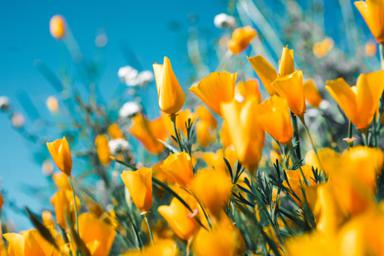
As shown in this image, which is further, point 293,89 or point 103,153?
point 103,153

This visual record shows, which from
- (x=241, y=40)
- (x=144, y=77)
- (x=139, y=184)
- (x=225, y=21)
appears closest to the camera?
(x=139, y=184)

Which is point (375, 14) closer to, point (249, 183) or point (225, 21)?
point (249, 183)

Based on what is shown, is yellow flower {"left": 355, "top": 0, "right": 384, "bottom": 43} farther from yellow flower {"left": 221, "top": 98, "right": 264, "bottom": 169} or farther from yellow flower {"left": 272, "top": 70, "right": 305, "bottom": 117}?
yellow flower {"left": 221, "top": 98, "right": 264, "bottom": 169}

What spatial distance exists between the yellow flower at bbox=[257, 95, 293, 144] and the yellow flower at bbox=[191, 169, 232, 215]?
135 mm

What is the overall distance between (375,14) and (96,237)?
26.0 inches

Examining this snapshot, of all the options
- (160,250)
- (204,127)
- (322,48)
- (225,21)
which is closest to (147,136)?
(204,127)

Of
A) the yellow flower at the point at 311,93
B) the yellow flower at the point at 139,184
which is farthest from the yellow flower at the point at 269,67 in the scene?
the yellow flower at the point at 311,93

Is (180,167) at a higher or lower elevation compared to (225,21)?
lower

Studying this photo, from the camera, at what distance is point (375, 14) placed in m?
0.85

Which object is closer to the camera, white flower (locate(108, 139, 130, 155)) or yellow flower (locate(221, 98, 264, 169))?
yellow flower (locate(221, 98, 264, 169))

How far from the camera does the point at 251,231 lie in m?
0.61

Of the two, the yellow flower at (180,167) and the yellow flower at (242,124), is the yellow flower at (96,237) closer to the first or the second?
the yellow flower at (180,167)

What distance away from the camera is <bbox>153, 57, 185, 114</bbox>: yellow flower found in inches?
33.1

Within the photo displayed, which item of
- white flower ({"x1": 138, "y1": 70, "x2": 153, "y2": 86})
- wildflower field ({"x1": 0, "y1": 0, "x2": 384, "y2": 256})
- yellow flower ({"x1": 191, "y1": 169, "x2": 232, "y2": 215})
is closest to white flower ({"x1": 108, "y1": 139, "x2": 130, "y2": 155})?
wildflower field ({"x1": 0, "y1": 0, "x2": 384, "y2": 256})
